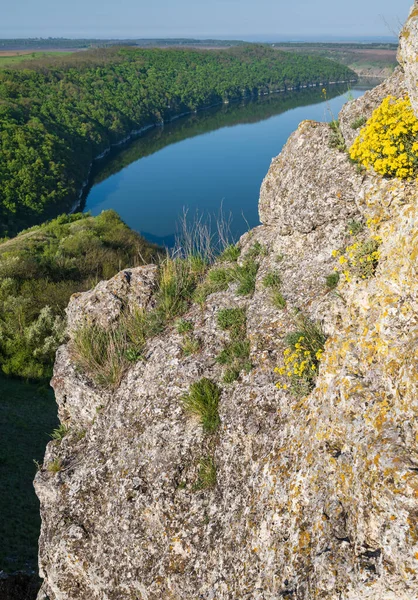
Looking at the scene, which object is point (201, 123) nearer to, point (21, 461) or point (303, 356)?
point (21, 461)

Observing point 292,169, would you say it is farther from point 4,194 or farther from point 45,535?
point 4,194

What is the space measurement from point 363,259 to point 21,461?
36.7 ft

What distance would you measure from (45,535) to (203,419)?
307cm

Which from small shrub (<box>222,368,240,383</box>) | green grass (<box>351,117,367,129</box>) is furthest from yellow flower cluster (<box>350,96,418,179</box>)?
small shrub (<box>222,368,240,383</box>)

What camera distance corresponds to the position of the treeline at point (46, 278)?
63.6 feet

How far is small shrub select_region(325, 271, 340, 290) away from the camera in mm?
6009

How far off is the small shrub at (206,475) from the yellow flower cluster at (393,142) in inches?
165

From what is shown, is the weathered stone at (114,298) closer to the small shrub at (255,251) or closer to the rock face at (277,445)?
the rock face at (277,445)

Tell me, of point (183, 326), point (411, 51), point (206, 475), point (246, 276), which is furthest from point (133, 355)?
point (411, 51)

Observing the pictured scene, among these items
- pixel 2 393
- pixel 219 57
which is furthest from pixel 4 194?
pixel 219 57

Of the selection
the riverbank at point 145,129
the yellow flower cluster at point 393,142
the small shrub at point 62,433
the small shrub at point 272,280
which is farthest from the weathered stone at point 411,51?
the riverbank at point 145,129

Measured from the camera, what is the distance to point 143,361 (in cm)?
732

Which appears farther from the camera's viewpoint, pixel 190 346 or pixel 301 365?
pixel 190 346

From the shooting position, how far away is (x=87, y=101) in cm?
10969
